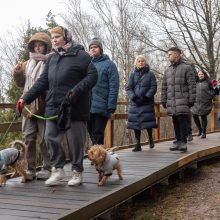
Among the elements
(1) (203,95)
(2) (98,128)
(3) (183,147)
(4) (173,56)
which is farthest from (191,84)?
(1) (203,95)

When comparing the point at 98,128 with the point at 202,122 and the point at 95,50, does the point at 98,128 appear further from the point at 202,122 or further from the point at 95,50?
the point at 202,122

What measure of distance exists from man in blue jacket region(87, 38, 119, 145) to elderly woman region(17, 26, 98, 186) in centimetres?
118

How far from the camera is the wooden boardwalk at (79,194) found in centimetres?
376

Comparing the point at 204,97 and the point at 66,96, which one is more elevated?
the point at 204,97

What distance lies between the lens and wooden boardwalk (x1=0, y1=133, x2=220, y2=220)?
12.3 feet

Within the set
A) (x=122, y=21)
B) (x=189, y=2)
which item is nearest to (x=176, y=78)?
(x=189, y=2)

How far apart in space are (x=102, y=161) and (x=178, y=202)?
5.79 ft

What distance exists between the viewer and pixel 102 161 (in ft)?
15.6

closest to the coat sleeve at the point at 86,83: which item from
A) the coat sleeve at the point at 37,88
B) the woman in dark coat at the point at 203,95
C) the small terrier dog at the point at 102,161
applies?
the coat sleeve at the point at 37,88

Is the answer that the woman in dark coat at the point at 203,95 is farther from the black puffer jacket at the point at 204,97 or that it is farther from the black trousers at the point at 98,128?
the black trousers at the point at 98,128

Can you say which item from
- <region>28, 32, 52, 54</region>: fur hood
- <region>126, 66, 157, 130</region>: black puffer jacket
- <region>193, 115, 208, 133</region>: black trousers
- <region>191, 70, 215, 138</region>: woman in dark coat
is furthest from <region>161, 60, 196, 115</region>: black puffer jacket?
<region>193, 115, 208, 133</region>: black trousers

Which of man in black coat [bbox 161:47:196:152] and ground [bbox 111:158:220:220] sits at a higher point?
man in black coat [bbox 161:47:196:152]

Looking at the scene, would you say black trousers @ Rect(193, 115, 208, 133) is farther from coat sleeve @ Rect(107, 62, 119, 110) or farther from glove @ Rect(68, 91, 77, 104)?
glove @ Rect(68, 91, 77, 104)

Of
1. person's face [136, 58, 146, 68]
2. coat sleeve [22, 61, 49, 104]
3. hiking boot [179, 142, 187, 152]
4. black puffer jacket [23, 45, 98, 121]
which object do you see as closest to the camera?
black puffer jacket [23, 45, 98, 121]
